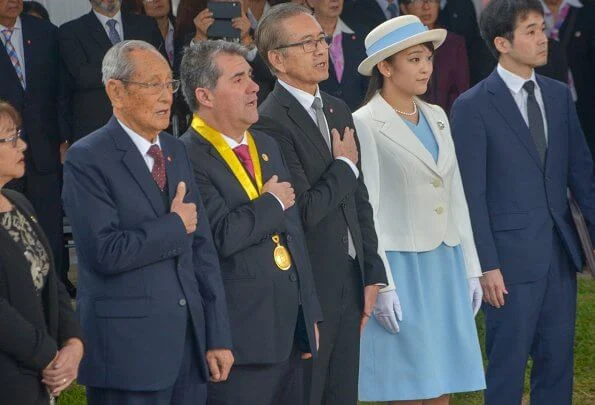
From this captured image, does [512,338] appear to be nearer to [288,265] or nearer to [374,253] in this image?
[374,253]

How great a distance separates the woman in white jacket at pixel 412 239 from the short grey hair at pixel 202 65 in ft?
2.66

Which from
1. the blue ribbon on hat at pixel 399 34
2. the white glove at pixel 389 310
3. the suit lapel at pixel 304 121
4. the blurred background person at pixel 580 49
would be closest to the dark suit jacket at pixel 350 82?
the blurred background person at pixel 580 49

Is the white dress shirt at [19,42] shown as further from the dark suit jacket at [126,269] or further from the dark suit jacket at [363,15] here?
the dark suit jacket at [126,269]

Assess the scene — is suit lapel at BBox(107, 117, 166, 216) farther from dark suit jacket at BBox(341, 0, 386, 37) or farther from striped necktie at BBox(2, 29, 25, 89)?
dark suit jacket at BBox(341, 0, 386, 37)

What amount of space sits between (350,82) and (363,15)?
81cm

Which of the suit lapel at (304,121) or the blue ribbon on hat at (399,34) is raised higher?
the blue ribbon on hat at (399,34)

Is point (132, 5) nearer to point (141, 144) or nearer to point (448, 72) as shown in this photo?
point (448, 72)

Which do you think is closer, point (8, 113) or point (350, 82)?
point (8, 113)

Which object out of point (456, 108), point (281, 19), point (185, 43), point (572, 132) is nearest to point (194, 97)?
point (281, 19)

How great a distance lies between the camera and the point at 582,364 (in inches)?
299

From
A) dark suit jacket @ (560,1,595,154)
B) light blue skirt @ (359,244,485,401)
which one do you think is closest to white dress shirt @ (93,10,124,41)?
dark suit jacket @ (560,1,595,154)

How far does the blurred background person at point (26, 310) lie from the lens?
3.95 m

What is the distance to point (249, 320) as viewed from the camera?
4.62 m

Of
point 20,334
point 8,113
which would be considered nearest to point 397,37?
point 8,113
